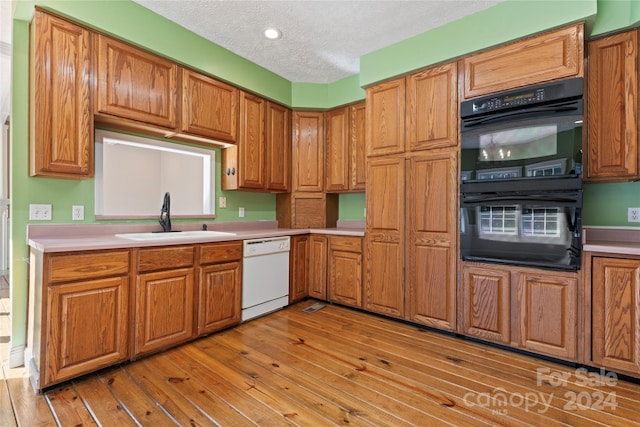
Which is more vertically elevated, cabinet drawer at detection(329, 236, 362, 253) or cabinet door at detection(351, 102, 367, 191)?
cabinet door at detection(351, 102, 367, 191)

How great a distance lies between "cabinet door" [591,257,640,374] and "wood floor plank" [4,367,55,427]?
325cm

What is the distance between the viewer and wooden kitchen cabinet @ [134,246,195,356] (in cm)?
217

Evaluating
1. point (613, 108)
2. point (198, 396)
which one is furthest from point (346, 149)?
point (198, 396)

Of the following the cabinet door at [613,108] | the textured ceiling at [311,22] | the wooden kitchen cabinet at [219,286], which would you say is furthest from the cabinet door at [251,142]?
the cabinet door at [613,108]

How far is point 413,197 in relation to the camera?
2887 mm

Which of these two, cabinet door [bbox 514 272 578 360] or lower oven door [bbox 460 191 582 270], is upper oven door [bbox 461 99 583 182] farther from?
cabinet door [bbox 514 272 578 360]

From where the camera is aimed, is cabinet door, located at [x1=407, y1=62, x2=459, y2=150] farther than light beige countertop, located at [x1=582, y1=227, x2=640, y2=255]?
Yes

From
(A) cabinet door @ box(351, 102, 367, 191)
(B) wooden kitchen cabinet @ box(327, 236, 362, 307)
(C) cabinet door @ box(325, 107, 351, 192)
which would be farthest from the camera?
(C) cabinet door @ box(325, 107, 351, 192)

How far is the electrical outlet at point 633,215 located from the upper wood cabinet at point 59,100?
160 inches

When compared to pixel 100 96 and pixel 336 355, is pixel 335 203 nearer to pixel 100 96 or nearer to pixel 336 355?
pixel 336 355

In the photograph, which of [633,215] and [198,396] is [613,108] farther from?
[198,396]

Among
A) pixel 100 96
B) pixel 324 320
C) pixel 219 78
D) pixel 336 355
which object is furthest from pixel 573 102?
pixel 100 96

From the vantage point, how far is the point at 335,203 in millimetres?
4129

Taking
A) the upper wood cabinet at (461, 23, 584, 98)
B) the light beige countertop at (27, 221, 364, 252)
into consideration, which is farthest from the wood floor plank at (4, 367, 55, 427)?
the upper wood cabinet at (461, 23, 584, 98)
